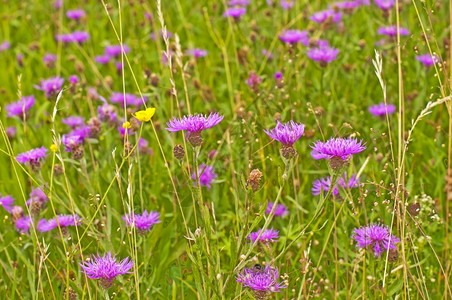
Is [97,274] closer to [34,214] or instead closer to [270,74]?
[34,214]

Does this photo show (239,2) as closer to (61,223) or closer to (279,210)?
(279,210)

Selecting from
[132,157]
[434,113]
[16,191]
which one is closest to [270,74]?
[434,113]

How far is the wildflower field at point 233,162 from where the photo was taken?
125 cm

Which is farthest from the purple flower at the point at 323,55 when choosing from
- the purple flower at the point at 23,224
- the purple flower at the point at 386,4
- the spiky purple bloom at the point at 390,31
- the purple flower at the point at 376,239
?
the purple flower at the point at 23,224

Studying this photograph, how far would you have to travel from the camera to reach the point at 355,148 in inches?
47.6

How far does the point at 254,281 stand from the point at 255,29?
175cm

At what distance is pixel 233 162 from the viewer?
6.21 feet

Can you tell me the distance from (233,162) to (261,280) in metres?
0.73

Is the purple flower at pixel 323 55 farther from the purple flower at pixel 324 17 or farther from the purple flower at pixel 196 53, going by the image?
the purple flower at pixel 196 53

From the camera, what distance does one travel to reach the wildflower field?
1.25 m

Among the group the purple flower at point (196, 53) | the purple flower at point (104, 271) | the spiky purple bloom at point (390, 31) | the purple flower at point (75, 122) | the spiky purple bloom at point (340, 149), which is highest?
the spiky purple bloom at point (340, 149)

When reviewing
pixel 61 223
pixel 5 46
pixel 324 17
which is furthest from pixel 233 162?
pixel 5 46

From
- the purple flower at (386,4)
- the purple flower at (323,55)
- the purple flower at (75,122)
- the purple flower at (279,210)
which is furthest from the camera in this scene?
the purple flower at (386,4)

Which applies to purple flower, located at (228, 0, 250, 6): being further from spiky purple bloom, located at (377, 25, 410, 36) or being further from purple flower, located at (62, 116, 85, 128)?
purple flower, located at (62, 116, 85, 128)
